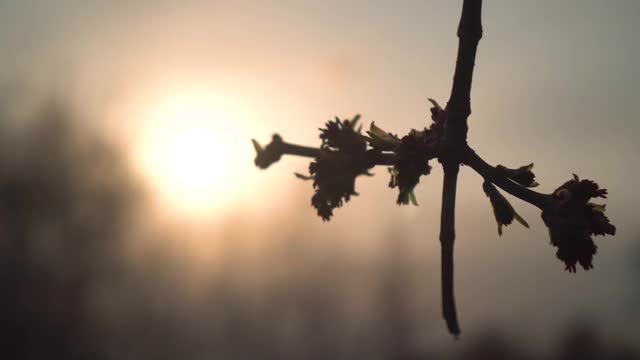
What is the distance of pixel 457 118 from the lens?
1.69 metres

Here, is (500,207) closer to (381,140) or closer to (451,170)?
(451,170)

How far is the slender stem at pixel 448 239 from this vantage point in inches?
53.9

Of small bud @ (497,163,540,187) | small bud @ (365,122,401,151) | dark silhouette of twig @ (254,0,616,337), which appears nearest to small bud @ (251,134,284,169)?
dark silhouette of twig @ (254,0,616,337)

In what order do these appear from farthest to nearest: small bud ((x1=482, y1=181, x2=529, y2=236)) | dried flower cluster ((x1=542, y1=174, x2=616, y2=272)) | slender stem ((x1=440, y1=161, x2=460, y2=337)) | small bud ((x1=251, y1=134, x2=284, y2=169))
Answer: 1. small bud ((x1=482, y1=181, x2=529, y2=236))
2. dried flower cluster ((x1=542, y1=174, x2=616, y2=272))
3. small bud ((x1=251, y1=134, x2=284, y2=169))
4. slender stem ((x1=440, y1=161, x2=460, y2=337))

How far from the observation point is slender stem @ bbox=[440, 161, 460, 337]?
137cm

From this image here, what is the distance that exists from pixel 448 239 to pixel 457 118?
442 mm

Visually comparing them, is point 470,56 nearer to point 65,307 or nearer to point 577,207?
point 577,207

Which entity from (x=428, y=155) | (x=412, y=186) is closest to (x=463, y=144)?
(x=428, y=155)

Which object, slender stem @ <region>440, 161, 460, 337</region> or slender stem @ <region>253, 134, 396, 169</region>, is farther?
slender stem @ <region>253, 134, 396, 169</region>

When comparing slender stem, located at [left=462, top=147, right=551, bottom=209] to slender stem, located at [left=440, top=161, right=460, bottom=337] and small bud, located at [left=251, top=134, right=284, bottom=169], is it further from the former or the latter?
small bud, located at [left=251, top=134, right=284, bottom=169]

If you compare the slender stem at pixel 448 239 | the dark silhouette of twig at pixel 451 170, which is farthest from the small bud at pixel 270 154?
the slender stem at pixel 448 239

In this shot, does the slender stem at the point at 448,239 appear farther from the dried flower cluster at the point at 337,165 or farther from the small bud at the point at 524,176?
the small bud at the point at 524,176

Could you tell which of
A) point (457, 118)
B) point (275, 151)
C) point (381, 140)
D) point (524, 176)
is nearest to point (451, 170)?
point (457, 118)

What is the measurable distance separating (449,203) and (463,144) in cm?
27
